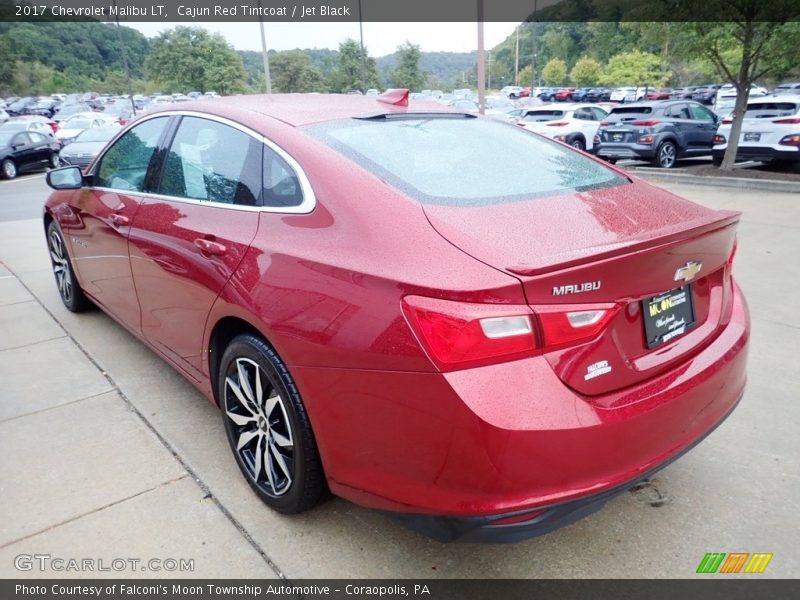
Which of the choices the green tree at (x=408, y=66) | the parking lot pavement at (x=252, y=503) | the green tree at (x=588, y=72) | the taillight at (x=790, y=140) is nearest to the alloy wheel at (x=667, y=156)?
the taillight at (x=790, y=140)

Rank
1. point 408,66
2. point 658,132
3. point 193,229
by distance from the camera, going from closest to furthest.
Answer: point 193,229
point 658,132
point 408,66

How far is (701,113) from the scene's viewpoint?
14.3 m

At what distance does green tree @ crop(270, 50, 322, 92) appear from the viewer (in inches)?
2074

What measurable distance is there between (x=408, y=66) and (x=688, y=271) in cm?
6166

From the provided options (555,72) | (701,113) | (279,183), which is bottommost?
(701,113)

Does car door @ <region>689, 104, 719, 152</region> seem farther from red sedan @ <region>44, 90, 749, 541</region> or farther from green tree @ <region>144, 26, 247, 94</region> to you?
green tree @ <region>144, 26, 247, 94</region>

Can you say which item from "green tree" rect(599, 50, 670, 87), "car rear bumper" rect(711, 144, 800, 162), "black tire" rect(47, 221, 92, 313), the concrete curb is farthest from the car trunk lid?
"green tree" rect(599, 50, 670, 87)

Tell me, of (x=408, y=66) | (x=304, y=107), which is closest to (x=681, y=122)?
(x=304, y=107)

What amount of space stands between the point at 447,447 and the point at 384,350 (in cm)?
33

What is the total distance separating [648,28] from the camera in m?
11.2

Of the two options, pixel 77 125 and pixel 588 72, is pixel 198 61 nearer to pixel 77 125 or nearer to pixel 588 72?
pixel 77 125

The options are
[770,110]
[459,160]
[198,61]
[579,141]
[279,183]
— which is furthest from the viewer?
[198,61]

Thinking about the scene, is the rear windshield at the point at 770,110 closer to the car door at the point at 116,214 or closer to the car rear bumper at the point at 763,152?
the car rear bumper at the point at 763,152

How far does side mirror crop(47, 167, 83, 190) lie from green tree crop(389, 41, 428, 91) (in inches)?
2259
